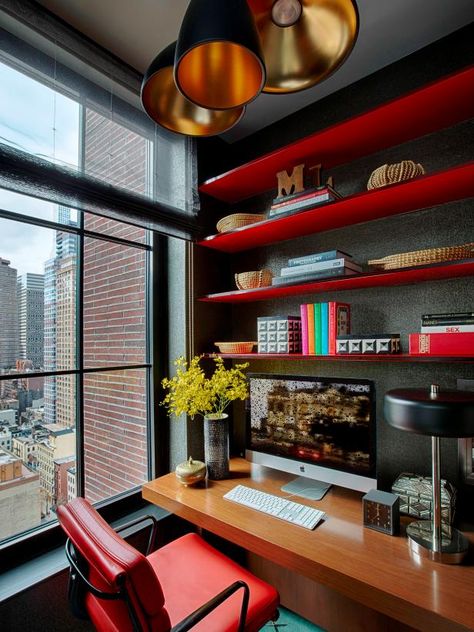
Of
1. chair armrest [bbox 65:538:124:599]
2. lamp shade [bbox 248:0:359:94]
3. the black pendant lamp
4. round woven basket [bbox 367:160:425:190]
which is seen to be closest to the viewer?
the black pendant lamp

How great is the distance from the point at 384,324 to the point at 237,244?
100cm

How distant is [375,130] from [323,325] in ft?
3.04

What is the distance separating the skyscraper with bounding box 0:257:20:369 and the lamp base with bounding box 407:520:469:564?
5.68 ft

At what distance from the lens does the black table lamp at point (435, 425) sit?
3.48ft

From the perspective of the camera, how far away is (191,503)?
157 centimetres

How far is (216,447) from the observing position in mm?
1835

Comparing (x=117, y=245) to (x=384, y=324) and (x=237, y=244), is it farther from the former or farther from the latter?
(x=384, y=324)

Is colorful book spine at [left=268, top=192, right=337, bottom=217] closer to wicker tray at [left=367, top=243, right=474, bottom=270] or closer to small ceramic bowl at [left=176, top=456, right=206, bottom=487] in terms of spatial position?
wicker tray at [left=367, top=243, right=474, bottom=270]

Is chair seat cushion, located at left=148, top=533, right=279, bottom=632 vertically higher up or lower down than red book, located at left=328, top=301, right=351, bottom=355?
lower down

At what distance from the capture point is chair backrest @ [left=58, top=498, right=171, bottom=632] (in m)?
0.90

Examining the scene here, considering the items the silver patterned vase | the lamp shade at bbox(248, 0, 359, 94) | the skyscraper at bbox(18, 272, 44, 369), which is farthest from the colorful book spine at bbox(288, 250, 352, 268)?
the skyscraper at bbox(18, 272, 44, 369)

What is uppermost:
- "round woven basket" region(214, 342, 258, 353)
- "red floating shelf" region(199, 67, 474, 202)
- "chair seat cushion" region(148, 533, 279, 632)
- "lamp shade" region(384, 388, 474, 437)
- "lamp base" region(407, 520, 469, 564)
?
"red floating shelf" region(199, 67, 474, 202)

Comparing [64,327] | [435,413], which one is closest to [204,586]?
[435,413]

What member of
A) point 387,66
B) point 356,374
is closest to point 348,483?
point 356,374
